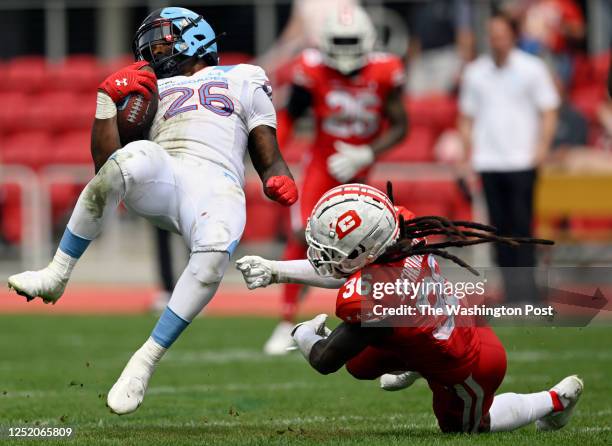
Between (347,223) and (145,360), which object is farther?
(145,360)

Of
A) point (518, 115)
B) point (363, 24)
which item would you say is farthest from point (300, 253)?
point (518, 115)

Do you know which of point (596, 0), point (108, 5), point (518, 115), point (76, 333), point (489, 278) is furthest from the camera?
point (108, 5)

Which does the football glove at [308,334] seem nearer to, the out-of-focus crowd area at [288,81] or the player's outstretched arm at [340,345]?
the player's outstretched arm at [340,345]

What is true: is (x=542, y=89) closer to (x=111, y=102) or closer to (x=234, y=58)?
(x=111, y=102)

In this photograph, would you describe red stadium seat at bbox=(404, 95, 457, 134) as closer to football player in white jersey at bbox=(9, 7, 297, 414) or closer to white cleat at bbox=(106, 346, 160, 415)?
football player in white jersey at bbox=(9, 7, 297, 414)

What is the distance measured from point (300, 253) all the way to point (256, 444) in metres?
3.90

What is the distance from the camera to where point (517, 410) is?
531 centimetres

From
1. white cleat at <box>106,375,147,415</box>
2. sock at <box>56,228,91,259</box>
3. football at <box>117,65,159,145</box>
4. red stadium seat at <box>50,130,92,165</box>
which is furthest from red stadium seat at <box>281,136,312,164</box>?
white cleat at <box>106,375,147,415</box>

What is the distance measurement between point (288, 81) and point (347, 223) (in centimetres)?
1105

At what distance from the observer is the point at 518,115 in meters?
10.4

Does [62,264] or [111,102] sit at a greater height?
[111,102]

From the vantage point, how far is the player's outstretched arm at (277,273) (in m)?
4.93

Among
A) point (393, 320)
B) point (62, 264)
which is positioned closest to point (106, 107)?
point (62, 264)

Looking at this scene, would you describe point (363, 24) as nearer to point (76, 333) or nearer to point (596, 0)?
point (76, 333)
